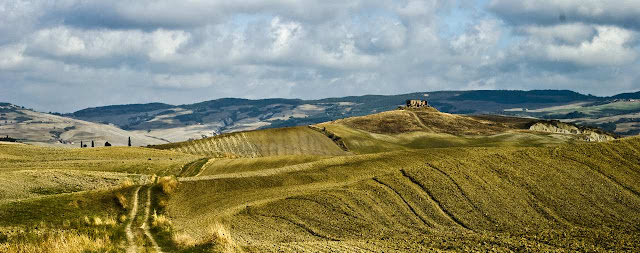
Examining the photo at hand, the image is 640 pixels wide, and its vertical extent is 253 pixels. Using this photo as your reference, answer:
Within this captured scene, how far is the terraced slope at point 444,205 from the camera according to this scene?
112ft

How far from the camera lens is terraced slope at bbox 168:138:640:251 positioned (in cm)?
3428

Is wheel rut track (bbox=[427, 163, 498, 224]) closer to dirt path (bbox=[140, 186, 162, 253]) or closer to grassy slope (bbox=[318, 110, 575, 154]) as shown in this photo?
dirt path (bbox=[140, 186, 162, 253])

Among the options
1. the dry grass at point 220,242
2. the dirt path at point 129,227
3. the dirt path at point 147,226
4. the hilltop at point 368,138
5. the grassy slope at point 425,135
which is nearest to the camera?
the dry grass at point 220,242

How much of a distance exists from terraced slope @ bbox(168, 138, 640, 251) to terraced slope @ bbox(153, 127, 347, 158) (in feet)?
255

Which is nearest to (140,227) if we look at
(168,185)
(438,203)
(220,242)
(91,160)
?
(220,242)

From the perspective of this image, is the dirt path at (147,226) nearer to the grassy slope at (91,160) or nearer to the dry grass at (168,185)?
the dry grass at (168,185)

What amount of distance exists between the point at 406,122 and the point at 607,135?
60.5 m

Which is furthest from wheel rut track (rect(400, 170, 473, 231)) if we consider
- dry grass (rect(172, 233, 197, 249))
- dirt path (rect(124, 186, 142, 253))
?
dirt path (rect(124, 186, 142, 253))

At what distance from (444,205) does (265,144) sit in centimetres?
10354

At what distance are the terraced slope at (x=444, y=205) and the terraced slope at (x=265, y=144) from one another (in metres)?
77.7

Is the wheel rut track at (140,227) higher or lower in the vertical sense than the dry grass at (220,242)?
lower

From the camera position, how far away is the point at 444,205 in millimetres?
45469

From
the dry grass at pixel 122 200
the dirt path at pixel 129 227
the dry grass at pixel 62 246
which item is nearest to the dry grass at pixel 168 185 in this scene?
the dirt path at pixel 129 227

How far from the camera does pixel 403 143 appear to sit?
542ft
